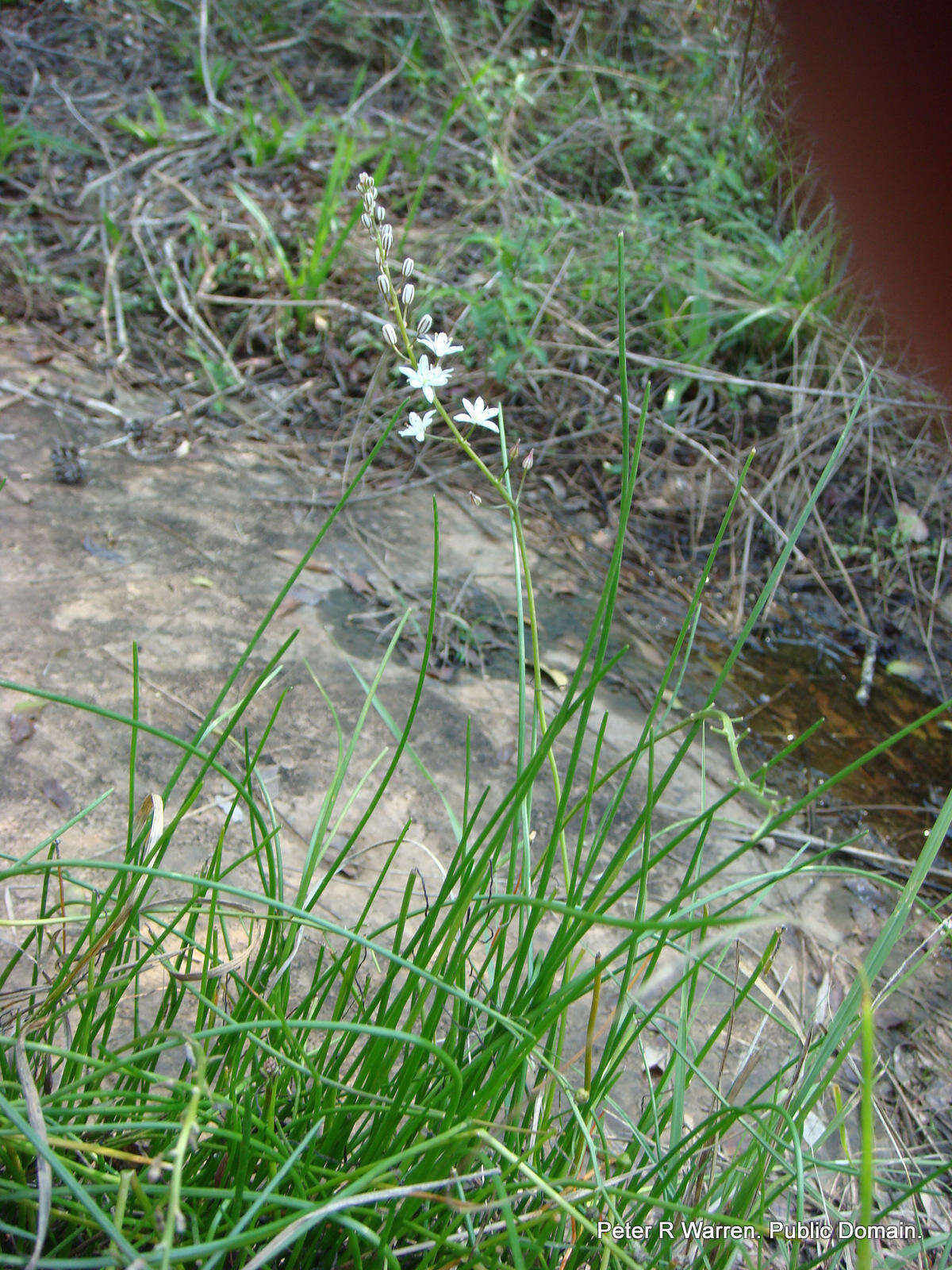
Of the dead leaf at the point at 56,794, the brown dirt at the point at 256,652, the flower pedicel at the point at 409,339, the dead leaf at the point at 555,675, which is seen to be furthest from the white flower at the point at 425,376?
the dead leaf at the point at 555,675

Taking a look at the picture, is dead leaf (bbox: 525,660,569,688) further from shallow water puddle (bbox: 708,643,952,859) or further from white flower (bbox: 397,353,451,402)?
white flower (bbox: 397,353,451,402)

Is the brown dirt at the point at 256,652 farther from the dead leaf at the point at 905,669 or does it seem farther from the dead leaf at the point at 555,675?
the dead leaf at the point at 905,669

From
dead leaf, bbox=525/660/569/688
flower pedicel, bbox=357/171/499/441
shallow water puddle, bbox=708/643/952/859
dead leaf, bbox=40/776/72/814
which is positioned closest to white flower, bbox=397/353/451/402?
flower pedicel, bbox=357/171/499/441

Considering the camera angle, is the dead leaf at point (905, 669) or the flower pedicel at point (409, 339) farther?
the dead leaf at point (905, 669)

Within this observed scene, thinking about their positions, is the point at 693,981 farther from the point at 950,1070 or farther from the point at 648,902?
the point at 950,1070

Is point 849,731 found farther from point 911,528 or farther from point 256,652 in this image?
point 256,652

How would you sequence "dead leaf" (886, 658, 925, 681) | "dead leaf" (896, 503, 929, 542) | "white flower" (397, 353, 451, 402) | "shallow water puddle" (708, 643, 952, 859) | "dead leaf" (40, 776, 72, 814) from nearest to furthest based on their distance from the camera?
"white flower" (397, 353, 451, 402)
"dead leaf" (40, 776, 72, 814)
"shallow water puddle" (708, 643, 952, 859)
"dead leaf" (886, 658, 925, 681)
"dead leaf" (896, 503, 929, 542)

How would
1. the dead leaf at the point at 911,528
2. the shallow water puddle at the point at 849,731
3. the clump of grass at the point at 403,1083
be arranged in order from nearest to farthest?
the clump of grass at the point at 403,1083 < the shallow water puddle at the point at 849,731 < the dead leaf at the point at 911,528

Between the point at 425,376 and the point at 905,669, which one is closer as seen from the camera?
the point at 425,376

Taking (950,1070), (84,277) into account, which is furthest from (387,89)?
(950,1070)

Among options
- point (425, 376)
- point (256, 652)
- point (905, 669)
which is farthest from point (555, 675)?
point (425, 376)

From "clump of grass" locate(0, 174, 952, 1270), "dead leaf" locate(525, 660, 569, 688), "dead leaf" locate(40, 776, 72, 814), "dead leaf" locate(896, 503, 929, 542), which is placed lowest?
"dead leaf" locate(525, 660, 569, 688)

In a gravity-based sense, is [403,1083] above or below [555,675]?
above
